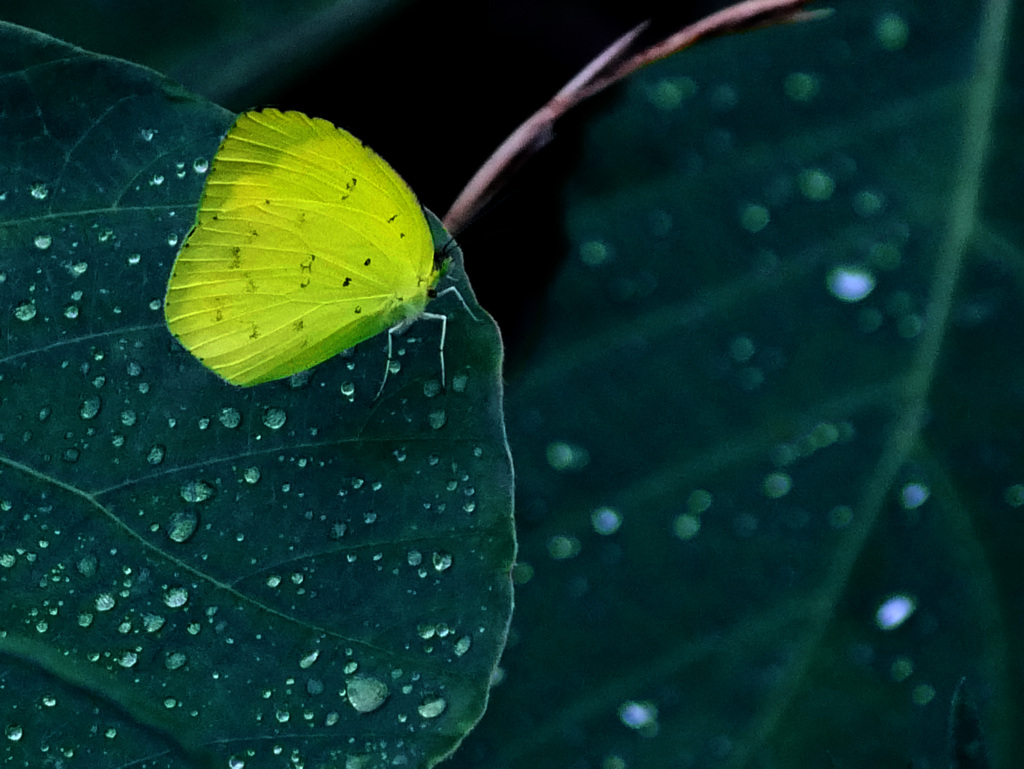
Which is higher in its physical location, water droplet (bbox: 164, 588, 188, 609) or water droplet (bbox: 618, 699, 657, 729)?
water droplet (bbox: 164, 588, 188, 609)

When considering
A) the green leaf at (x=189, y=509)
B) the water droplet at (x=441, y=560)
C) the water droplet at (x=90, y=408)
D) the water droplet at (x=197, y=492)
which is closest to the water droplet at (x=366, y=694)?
the green leaf at (x=189, y=509)

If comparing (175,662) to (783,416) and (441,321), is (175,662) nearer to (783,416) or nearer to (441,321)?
(441,321)

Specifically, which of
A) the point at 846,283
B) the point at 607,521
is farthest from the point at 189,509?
the point at 846,283

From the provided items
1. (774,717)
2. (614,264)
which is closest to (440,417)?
(614,264)

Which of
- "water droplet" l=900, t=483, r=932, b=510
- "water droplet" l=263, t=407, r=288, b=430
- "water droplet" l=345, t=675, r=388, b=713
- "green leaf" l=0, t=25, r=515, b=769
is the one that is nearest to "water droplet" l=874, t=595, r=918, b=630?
"water droplet" l=900, t=483, r=932, b=510

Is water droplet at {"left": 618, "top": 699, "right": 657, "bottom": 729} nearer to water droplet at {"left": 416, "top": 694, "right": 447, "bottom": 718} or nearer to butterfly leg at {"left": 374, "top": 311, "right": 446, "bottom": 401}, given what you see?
water droplet at {"left": 416, "top": 694, "right": 447, "bottom": 718}

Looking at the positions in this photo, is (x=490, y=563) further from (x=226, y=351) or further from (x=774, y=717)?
(x=774, y=717)
